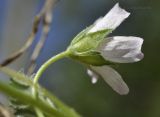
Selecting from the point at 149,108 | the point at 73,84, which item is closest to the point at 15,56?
the point at 149,108

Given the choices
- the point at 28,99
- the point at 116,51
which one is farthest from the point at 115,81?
the point at 28,99

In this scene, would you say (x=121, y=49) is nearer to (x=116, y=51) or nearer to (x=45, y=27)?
(x=116, y=51)

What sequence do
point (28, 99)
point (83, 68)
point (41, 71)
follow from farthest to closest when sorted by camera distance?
point (83, 68) → point (41, 71) → point (28, 99)

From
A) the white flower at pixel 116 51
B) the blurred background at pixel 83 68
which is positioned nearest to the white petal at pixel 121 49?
the white flower at pixel 116 51

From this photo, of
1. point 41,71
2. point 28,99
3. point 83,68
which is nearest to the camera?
point 28,99

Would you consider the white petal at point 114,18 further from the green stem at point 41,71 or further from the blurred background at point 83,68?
the blurred background at point 83,68

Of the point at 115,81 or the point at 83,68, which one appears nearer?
the point at 115,81

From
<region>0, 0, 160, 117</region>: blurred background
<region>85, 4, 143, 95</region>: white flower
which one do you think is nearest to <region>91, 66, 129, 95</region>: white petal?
<region>85, 4, 143, 95</region>: white flower
